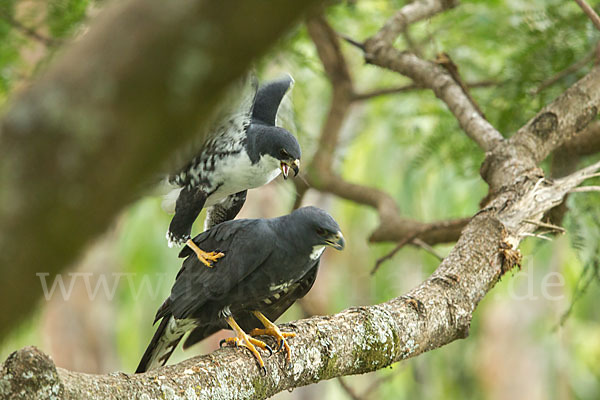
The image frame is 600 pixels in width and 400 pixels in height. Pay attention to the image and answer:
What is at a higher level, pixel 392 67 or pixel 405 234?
pixel 392 67

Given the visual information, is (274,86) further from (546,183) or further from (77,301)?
(77,301)

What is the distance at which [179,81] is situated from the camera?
0.83m

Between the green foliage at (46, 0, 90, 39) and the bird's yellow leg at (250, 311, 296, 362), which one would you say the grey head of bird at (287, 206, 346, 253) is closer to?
the bird's yellow leg at (250, 311, 296, 362)

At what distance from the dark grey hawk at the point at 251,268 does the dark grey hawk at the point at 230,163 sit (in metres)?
0.20

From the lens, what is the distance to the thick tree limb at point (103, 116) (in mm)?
763

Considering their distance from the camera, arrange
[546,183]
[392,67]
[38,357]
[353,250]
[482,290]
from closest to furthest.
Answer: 1. [38,357]
2. [482,290]
3. [546,183]
4. [392,67]
5. [353,250]

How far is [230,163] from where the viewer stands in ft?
8.14

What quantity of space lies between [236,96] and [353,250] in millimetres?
14137

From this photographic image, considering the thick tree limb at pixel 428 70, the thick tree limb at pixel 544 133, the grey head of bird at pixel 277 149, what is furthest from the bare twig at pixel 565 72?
the grey head of bird at pixel 277 149

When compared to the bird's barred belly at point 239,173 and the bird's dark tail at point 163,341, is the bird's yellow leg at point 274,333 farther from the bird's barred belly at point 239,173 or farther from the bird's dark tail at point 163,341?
the bird's barred belly at point 239,173

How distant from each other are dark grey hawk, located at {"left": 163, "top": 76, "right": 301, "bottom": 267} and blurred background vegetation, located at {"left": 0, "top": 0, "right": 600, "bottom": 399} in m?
0.77

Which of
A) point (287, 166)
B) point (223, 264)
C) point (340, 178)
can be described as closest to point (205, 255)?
point (223, 264)

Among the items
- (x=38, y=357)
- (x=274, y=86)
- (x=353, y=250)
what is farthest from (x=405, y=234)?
(x=353, y=250)

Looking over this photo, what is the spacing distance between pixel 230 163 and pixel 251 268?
0.47 m
